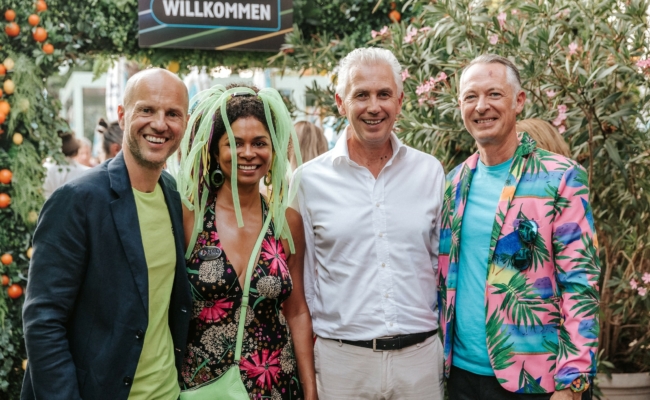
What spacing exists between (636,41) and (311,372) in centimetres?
242

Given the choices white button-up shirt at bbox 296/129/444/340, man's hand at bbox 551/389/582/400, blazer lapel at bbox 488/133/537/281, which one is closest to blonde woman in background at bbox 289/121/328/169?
white button-up shirt at bbox 296/129/444/340

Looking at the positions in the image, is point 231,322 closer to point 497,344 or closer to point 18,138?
point 497,344

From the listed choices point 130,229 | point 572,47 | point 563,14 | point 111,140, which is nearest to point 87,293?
point 130,229

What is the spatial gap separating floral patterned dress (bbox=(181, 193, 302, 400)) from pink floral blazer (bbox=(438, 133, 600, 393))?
78cm

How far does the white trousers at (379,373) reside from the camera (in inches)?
107

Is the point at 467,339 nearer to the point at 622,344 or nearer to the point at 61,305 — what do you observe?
the point at 61,305

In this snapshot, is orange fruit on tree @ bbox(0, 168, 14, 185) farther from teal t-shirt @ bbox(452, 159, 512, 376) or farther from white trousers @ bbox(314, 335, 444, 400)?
teal t-shirt @ bbox(452, 159, 512, 376)

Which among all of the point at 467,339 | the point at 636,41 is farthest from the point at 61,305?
the point at 636,41

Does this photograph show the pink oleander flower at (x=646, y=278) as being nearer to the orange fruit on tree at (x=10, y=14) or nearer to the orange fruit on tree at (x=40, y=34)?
the orange fruit on tree at (x=40, y=34)

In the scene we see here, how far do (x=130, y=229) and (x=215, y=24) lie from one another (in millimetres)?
3241

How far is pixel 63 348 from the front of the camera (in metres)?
2.02

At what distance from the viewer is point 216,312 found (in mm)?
2512

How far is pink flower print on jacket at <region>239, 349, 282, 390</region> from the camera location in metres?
2.52

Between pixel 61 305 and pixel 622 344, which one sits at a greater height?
pixel 61 305
